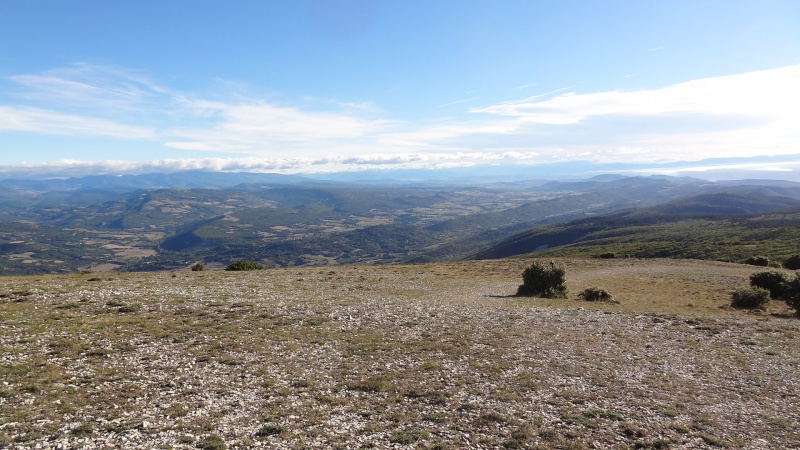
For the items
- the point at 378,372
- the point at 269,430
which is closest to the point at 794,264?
the point at 378,372

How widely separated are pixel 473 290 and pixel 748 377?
26.9 meters

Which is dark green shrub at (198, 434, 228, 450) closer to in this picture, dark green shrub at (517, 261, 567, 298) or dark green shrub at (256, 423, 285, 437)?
dark green shrub at (256, 423, 285, 437)

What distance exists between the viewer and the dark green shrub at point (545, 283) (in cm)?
4158

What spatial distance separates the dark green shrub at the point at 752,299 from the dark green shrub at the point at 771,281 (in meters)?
6.74

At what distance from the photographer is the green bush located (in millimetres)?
33312

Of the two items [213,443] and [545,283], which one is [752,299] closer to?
[545,283]

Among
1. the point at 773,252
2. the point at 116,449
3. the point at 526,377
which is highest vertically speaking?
the point at 116,449

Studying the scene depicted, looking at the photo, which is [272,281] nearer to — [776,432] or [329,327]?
[329,327]

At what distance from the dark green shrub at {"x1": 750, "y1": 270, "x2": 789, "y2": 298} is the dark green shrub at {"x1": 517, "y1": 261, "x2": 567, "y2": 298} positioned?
2025 centimetres

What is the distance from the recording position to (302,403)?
15.1m

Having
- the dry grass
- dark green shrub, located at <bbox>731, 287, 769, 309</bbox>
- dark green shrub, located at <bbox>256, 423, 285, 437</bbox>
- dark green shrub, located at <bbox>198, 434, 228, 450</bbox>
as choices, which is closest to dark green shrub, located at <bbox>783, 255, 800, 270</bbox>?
dark green shrub, located at <bbox>731, 287, 769, 309</bbox>

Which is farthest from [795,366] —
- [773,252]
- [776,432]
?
[773,252]

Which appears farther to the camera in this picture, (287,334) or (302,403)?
(287,334)

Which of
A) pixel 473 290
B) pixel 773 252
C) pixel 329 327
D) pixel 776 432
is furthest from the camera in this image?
pixel 773 252
